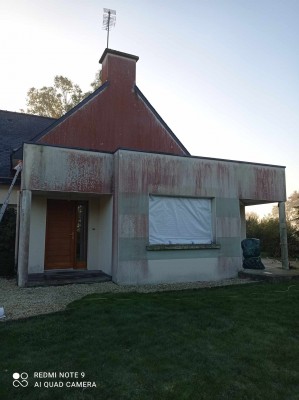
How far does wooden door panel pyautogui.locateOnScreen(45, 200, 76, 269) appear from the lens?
33.3ft

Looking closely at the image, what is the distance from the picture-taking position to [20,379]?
3072 mm

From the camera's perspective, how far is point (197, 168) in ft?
32.4

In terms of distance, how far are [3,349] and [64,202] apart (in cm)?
703

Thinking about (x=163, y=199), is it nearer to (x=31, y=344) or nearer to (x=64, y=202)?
(x=64, y=202)

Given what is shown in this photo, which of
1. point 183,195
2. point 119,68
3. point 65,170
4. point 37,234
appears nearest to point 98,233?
point 37,234

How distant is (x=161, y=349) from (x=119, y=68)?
11797 millimetres

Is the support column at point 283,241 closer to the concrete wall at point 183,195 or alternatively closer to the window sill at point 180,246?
the concrete wall at point 183,195

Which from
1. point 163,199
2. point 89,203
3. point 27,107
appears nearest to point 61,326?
point 163,199

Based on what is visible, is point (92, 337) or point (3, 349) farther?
point (92, 337)

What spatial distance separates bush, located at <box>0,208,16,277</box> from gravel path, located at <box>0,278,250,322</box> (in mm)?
626

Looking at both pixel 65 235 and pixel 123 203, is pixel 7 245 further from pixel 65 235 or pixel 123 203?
pixel 123 203

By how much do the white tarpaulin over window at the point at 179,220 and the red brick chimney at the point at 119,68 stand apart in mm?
6331

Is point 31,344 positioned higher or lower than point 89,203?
lower

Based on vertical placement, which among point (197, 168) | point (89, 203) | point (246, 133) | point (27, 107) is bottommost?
point (89, 203)
